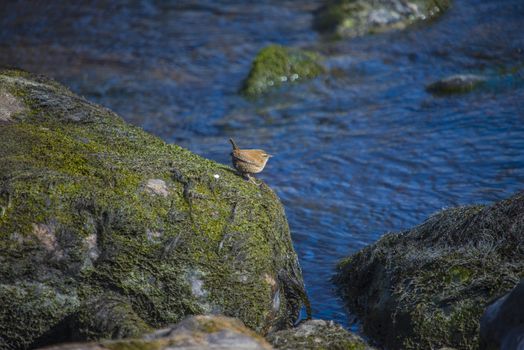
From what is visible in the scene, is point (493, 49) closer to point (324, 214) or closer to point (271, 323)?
point (324, 214)

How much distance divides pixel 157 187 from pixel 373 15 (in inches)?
429

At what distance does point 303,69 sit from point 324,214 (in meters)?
5.19

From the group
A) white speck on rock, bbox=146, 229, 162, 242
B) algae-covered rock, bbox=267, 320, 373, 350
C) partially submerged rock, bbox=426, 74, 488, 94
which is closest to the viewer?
algae-covered rock, bbox=267, 320, 373, 350

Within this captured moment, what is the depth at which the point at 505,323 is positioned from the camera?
445 cm

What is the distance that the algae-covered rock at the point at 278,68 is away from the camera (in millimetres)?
13062

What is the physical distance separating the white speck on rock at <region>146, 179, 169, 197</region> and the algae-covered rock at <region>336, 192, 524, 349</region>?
1.93 m

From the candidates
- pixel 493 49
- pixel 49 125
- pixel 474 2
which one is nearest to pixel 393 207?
pixel 49 125

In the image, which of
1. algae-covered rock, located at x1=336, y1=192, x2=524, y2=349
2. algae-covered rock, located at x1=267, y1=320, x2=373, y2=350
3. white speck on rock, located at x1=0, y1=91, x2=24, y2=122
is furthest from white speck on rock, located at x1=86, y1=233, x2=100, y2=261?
algae-covered rock, located at x1=336, y1=192, x2=524, y2=349

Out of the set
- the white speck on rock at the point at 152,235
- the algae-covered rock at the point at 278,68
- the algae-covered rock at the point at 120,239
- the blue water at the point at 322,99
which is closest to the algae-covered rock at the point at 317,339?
the algae-covered rock at the point at 120,239

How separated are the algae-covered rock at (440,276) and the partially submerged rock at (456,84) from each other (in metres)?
5.93

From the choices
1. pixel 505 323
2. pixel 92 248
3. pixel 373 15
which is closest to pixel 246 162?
pixel 92 248

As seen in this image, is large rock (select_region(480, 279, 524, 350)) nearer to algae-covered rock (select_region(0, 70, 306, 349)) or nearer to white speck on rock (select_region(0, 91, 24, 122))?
algae-covered rock (select_region(0, 70, 306, 349))

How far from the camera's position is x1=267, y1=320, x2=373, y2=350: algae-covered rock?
4.94 m

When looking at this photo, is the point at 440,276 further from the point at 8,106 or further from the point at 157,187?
the point at 8,106
